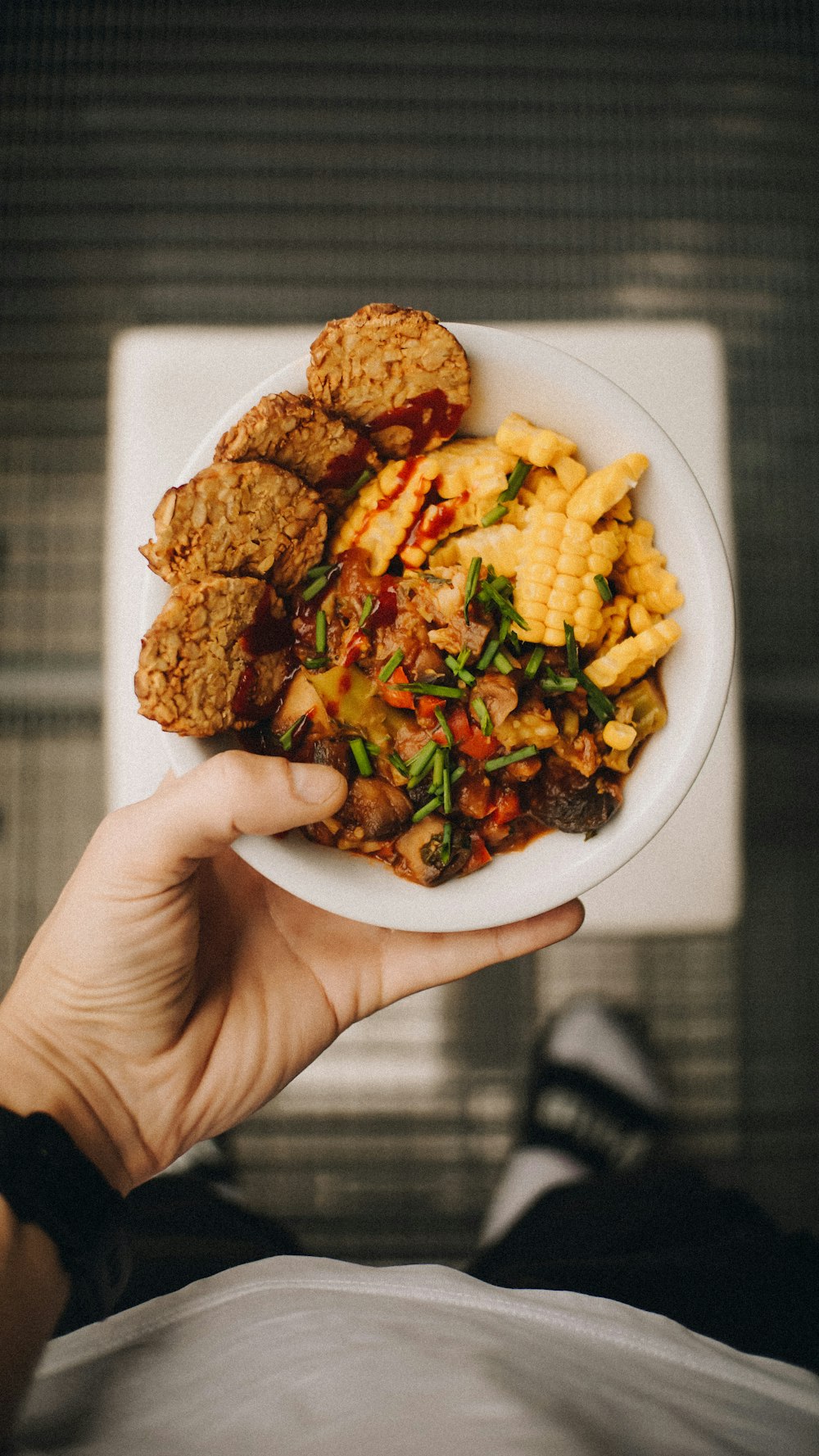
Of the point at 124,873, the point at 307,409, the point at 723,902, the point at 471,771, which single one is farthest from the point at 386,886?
the point at 723,902

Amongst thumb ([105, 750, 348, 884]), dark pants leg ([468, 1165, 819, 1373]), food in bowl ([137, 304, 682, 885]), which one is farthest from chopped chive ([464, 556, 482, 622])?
dark pants leg ([468, 1165, 819, 1373])

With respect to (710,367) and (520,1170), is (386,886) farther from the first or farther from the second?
(710,367)

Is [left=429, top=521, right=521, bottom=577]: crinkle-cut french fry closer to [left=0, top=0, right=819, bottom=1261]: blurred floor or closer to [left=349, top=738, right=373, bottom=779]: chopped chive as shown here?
[left=349, top=738, right=373, bottom=779]: chopped chive

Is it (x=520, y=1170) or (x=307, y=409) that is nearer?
(x=307, y=409)

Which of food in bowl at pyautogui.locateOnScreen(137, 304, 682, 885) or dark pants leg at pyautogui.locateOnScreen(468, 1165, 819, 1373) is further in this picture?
dark pants leg at pyautogui.locateOnScreen(468, 1165, 819, 1373)

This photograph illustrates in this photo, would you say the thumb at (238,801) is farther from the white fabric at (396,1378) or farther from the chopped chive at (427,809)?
the white fabric at (396,1378)

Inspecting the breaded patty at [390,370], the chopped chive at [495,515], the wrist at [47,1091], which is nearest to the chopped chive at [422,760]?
the chopped chive at [495,515]
